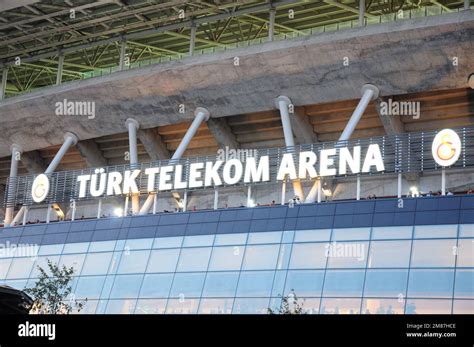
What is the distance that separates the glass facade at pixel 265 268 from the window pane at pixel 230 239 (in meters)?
0.06

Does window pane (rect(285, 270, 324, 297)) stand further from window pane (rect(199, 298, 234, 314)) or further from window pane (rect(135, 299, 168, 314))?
window pane (rect(135, 299, 168, 314))

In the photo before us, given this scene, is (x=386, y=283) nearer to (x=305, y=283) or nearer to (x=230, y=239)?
(x=305, y=283)

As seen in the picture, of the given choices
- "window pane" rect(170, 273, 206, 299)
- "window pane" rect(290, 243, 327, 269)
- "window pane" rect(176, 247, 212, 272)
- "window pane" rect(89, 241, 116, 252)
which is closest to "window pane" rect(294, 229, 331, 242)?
"window pane" rect(290, 243, 327, 269)

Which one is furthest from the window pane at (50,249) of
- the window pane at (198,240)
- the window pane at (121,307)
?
the window pane at (198,240)

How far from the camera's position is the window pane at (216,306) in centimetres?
4031

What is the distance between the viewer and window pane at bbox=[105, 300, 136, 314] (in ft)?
140

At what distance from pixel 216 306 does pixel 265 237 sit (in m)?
4.09

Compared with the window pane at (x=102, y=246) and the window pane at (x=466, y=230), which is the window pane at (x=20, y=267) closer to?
the window pane at (x=102, y=246)

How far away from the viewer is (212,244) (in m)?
43.7

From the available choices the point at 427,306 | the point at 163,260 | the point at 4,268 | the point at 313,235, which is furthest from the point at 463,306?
the point at 4,268
